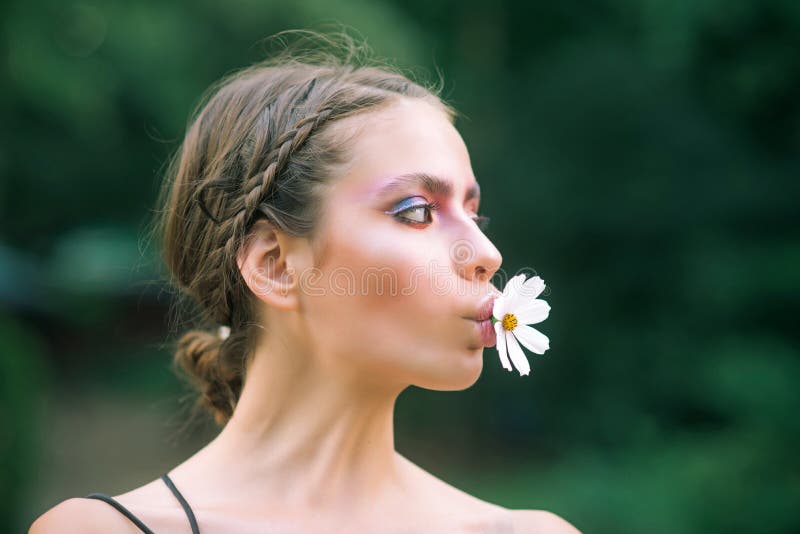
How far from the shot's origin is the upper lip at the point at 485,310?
1916 mm

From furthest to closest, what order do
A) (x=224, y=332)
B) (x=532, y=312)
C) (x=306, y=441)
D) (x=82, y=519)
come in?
(x=224, y=332), (x=306, y=441), (x=532, y=312), (x=82, y=519)

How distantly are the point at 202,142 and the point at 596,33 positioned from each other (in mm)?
4812

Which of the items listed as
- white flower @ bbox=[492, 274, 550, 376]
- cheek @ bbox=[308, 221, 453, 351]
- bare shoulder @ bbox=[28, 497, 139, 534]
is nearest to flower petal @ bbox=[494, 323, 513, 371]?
white flower @ bbox=[492, 274, 550, 376]

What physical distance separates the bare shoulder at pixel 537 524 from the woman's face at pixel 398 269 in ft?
1.40

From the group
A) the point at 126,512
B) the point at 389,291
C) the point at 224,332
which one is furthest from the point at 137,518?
the point at 389,291

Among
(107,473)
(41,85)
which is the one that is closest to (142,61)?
(41,85)

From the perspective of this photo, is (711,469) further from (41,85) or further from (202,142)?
(41,85)

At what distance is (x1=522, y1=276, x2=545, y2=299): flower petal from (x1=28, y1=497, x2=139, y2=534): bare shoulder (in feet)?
3.40

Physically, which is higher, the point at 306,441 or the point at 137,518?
the point at 306,441

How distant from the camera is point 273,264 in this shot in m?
2.05

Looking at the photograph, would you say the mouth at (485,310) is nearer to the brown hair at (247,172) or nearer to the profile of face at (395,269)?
the profile of face at (395,269)

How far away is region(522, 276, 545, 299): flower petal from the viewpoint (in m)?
1.87

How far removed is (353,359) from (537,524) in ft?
2.12

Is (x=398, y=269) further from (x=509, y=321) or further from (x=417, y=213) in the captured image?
(x=509, y=321)
